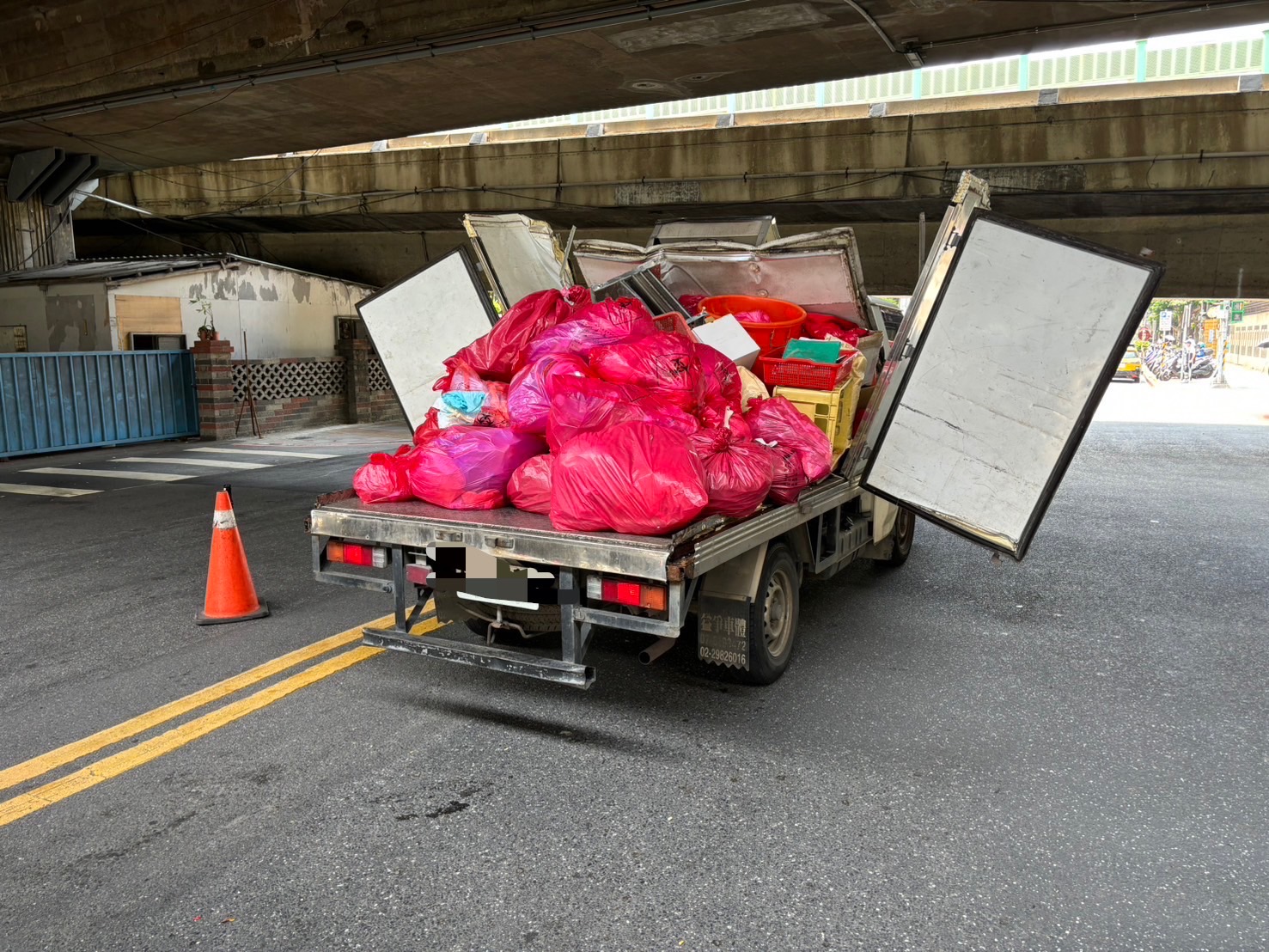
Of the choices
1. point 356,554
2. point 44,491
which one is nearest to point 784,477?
point 356,554

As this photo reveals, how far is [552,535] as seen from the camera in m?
3.86

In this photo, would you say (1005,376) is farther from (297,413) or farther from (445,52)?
(297,413)

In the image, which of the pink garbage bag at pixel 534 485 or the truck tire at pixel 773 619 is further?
the truck tire at pixel 773 619

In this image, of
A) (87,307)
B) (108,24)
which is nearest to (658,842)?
(108,24)

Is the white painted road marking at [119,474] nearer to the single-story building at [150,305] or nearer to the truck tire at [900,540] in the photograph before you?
the single-story building at [150,305]

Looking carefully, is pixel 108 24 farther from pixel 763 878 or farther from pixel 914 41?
pixel 763 878

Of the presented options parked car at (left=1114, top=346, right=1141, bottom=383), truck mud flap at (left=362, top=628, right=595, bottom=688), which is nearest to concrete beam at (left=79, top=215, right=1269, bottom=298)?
truck mud flap at (left=362, top=628, right=595, bottom=688)

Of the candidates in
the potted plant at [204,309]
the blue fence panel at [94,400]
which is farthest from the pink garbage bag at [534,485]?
the potted plant at [204,309]

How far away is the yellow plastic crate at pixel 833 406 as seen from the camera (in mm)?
5332

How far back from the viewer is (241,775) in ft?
12.1

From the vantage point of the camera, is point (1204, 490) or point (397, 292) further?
point (1204, 490)

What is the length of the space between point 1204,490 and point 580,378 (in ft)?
31.3

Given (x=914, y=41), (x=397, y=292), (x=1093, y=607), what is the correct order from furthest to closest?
1. (x=914, y=41)
2. (x=397, y=292)
3. (x=1093, y=607)

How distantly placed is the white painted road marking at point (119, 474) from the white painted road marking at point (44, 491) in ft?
2.76
